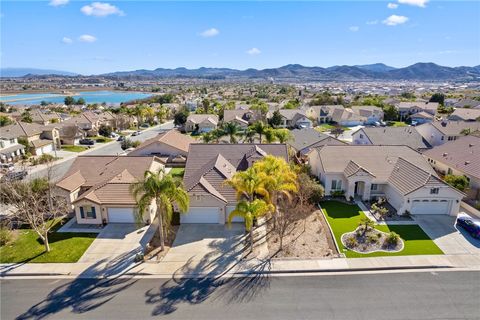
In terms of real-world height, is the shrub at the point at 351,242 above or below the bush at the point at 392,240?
below

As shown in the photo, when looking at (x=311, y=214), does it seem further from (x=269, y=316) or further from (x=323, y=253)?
(x=269, y=316)

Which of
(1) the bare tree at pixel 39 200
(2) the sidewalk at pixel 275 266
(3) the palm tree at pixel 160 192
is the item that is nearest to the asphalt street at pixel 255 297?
(2) the sidewalk at pixel 275 266

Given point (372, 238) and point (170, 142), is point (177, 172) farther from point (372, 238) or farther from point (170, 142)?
point (372, 238)

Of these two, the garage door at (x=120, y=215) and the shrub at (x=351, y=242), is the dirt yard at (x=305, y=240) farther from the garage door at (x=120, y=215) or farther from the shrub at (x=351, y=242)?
the garage door at (x=120, y=215)

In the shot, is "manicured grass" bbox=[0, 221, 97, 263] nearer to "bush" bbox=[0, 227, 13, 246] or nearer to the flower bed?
"bush" bbox=[0, 227, 13, 246]

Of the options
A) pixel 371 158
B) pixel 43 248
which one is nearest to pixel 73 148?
pixel 43 248

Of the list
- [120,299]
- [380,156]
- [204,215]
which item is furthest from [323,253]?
[380,156]
